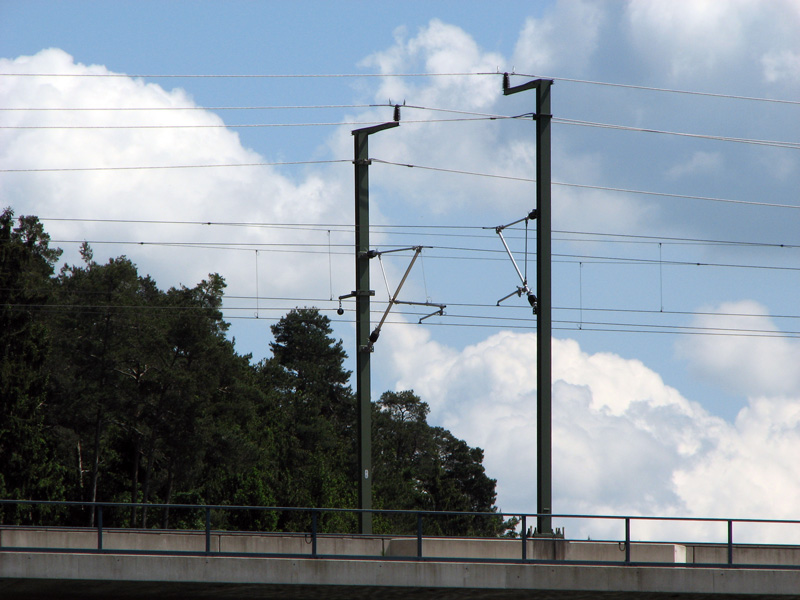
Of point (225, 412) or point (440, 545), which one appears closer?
point (440, 545)

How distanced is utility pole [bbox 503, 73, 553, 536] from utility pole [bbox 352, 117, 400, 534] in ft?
14.3

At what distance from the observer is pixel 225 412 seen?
2579 inches

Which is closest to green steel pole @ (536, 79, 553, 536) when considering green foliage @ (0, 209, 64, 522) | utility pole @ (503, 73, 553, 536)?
utility pole @ (503, 73, 553, 536)

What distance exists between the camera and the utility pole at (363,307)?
2753 cm

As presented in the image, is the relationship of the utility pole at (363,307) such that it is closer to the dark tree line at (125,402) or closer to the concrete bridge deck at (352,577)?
the concrete bridge deck at (352,577)

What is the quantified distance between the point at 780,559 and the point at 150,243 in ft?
58.5

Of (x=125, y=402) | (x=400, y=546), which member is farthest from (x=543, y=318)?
(x=125, y=402)

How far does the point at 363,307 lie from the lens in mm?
28469

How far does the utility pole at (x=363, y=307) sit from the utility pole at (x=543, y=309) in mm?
4361

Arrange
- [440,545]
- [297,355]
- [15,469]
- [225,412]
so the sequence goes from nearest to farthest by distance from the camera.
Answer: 1. [440,545]
2. [15,469]
3. [225,412]
4. [297,355]

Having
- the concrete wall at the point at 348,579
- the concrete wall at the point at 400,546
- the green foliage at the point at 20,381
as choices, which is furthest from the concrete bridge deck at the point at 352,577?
the green foliage at the point at 20,381

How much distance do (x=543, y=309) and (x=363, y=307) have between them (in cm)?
568

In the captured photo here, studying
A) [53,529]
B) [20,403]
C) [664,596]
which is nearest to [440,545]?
[664,596]

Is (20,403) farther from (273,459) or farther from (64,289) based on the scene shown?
(273,459)
